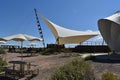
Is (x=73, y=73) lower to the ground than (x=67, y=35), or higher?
lower

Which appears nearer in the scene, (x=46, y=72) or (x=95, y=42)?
(x=46, y=72)

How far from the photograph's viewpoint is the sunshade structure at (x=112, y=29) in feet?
79.6

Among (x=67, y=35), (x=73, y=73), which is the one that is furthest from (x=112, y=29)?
(x=73, y=73)

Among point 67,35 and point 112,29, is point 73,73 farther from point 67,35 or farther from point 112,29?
point 67,35

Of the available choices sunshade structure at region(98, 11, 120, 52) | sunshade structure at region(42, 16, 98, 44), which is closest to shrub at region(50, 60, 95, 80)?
sunshade structure at region(98, 11, 120, 52)

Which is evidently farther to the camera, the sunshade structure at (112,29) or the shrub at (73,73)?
the sunshade structure at (112,29)

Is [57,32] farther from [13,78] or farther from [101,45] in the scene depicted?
[13,78]

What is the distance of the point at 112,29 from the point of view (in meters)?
25.7

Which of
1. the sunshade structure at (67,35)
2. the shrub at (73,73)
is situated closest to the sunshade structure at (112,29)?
the sunshade structure at (67,35)

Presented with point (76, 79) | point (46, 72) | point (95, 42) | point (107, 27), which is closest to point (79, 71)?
point (76, 79)

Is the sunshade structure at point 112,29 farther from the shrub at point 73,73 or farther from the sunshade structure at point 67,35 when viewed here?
the shrub at point 73,73

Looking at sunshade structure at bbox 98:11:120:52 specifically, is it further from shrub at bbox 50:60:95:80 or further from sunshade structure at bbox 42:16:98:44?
shrub at bbox 50:60:95:80

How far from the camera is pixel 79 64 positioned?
12.2 meters

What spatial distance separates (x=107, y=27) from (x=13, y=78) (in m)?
13.7
